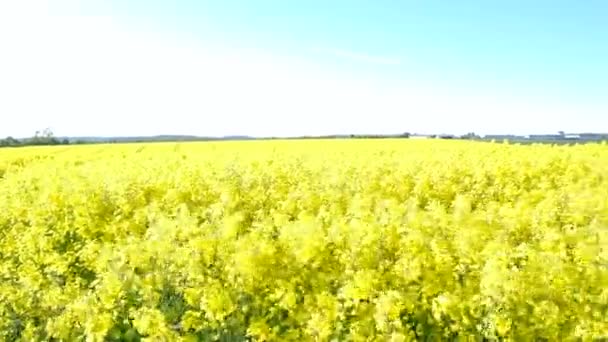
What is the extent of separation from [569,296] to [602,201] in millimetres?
5362

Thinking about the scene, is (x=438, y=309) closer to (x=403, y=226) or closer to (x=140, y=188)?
(x=403, y=226)

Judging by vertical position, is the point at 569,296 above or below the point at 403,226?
below

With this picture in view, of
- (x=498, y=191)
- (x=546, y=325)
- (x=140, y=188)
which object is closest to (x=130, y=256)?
(x=546, y=325)

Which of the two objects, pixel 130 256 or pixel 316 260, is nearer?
pixel 316 260

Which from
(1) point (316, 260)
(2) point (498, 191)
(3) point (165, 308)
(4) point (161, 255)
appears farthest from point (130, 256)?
(2) point (498, 191)

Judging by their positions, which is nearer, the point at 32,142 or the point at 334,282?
the point at 334,282

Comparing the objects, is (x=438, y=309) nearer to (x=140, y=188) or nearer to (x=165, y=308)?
(x=165, y=308)

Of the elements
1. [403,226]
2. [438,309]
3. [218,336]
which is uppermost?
[403,226]

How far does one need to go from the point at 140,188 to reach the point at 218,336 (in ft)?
23.2

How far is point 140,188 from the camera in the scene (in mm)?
11938

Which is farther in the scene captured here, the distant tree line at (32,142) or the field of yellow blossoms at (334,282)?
the distant tree line at (32,142)

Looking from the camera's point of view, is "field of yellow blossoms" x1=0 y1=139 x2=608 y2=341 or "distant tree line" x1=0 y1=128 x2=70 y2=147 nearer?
"field of yellow blossoms" x1=0 y1=139 x2=608 y2=341

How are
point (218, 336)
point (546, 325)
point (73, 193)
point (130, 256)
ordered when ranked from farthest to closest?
point (73, 193) < point (130, 256) < point (218, 336) < point (546, 325)

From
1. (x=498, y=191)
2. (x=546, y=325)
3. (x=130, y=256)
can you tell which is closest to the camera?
(x=546, y=325)
